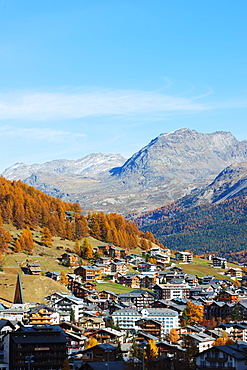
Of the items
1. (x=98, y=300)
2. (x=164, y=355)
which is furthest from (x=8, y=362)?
(x=98, y=300)

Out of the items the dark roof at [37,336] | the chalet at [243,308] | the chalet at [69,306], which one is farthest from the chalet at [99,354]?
the chalet at [243,308]

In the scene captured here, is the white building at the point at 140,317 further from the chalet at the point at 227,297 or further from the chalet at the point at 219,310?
the chalet at the point at 227,297

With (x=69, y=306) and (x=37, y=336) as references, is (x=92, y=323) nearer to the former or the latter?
(x=69, y=306)

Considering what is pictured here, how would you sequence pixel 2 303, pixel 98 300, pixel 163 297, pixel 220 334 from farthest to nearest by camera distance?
1. pixel 163 297
2. pixel 98 300
3. pixel 2 303
4. pixel 220 334

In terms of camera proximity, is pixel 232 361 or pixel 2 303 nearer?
pixel 232 361

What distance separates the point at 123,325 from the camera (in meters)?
138

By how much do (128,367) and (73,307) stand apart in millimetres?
59657

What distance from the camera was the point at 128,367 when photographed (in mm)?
88938

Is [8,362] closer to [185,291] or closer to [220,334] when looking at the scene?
[220,334]

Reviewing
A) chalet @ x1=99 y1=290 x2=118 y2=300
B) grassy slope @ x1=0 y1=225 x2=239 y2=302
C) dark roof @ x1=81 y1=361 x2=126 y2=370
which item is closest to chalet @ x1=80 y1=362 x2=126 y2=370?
dark roof @ x1=81 y1=361 x2=126 y2=370

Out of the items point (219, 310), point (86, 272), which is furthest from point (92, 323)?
point (86, 272)

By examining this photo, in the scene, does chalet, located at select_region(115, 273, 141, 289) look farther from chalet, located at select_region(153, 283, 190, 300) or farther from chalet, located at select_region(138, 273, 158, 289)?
chalet, located at select_region(153, 283, 190, 300)

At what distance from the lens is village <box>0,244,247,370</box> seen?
295 feet

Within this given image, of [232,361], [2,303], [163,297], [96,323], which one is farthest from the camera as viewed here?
[163,297]
